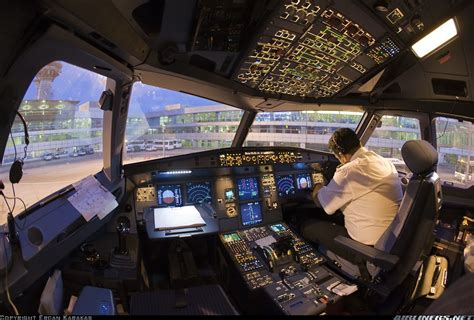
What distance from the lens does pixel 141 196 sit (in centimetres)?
241

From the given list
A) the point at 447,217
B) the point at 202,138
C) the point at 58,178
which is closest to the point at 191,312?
the point at 58,178

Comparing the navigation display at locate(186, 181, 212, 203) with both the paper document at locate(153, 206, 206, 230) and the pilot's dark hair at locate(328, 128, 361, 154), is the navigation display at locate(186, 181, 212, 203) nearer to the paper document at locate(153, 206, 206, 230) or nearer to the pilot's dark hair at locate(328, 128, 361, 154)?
the paper document at locate(153, 206, 206, 230)

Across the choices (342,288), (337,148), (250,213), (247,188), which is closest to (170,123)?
(247,188)

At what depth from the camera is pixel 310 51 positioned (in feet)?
7.06

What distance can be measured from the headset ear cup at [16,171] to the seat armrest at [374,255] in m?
1.75

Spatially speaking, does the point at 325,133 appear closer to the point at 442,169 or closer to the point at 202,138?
the point at 442,169

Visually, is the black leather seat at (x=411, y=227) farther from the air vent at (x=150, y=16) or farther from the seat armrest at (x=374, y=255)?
the air vent at (x=150, y=16)

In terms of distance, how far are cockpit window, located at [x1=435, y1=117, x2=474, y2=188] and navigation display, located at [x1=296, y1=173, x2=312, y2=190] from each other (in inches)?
48.6

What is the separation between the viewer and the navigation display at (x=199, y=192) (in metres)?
2.60

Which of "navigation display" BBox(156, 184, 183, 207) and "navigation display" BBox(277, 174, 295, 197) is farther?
"navigation display" BBox(277, 174, 295, 197)

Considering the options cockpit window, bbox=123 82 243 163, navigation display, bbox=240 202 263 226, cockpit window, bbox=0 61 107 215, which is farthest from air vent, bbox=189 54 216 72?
navigation display, bbox=240 202 263 226

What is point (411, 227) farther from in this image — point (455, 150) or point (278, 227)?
point (455, 150)

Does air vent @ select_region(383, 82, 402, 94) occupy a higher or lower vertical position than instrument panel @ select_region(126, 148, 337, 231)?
higher

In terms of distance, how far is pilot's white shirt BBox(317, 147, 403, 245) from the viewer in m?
1.98
